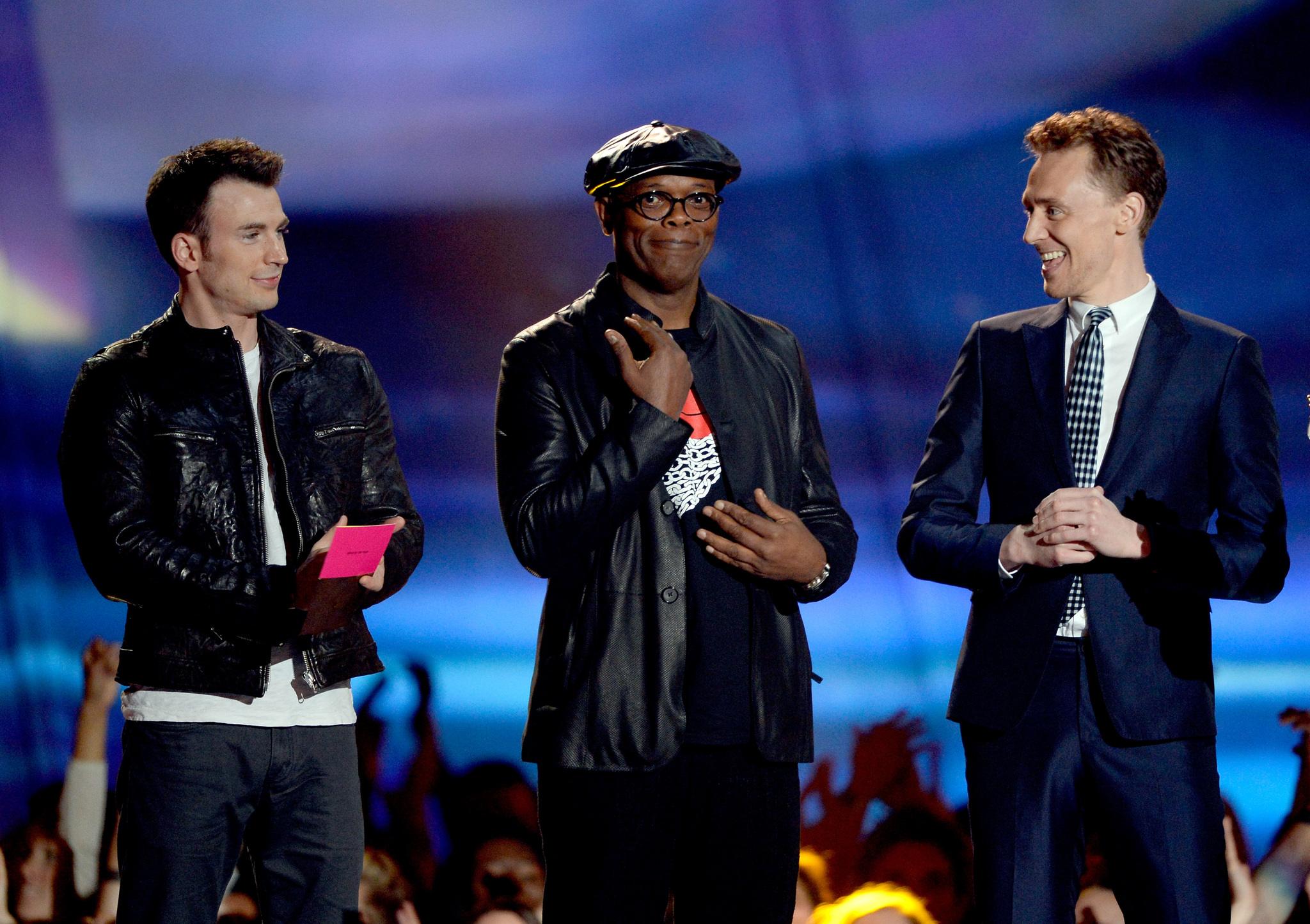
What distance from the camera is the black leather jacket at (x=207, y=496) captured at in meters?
2.06

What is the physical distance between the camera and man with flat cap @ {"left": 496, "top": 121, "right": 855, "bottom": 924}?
1.92m

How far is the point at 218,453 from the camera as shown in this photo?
7.08 ft

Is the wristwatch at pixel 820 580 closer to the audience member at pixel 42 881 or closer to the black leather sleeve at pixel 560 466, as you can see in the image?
the black leather sleeve at pixel 560 466

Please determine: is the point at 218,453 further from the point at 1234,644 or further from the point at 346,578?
the point at 1234,644

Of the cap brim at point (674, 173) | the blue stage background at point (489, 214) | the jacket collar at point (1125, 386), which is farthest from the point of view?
the blue stage background at point (489, 214)

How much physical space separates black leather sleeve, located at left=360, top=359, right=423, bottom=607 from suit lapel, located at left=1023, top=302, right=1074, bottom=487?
1.05 m

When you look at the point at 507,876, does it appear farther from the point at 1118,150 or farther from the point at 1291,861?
the point at 1118,150

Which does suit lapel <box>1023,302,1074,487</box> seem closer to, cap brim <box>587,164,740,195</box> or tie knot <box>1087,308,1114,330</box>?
tie knot <box>1087,308,1114,330</box>

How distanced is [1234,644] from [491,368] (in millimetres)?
2376

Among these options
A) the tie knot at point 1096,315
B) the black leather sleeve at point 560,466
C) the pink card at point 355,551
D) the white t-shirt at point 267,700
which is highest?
the tie knot at point 1096,315

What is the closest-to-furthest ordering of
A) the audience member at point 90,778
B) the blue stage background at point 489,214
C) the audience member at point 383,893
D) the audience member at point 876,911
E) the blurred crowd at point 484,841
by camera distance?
the audience member at point 876,911, the blurred crowd at point 484,841, the audience member at point 383,893, the audience member at point 90,778, the blue stage background at point 489,214

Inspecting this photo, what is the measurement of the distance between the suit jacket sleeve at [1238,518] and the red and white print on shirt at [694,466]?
671mm

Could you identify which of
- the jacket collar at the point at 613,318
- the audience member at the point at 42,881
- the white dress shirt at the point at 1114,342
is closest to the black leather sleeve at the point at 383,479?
the jacket collar at the point at 613,318

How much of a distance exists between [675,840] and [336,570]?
0.65 metres
